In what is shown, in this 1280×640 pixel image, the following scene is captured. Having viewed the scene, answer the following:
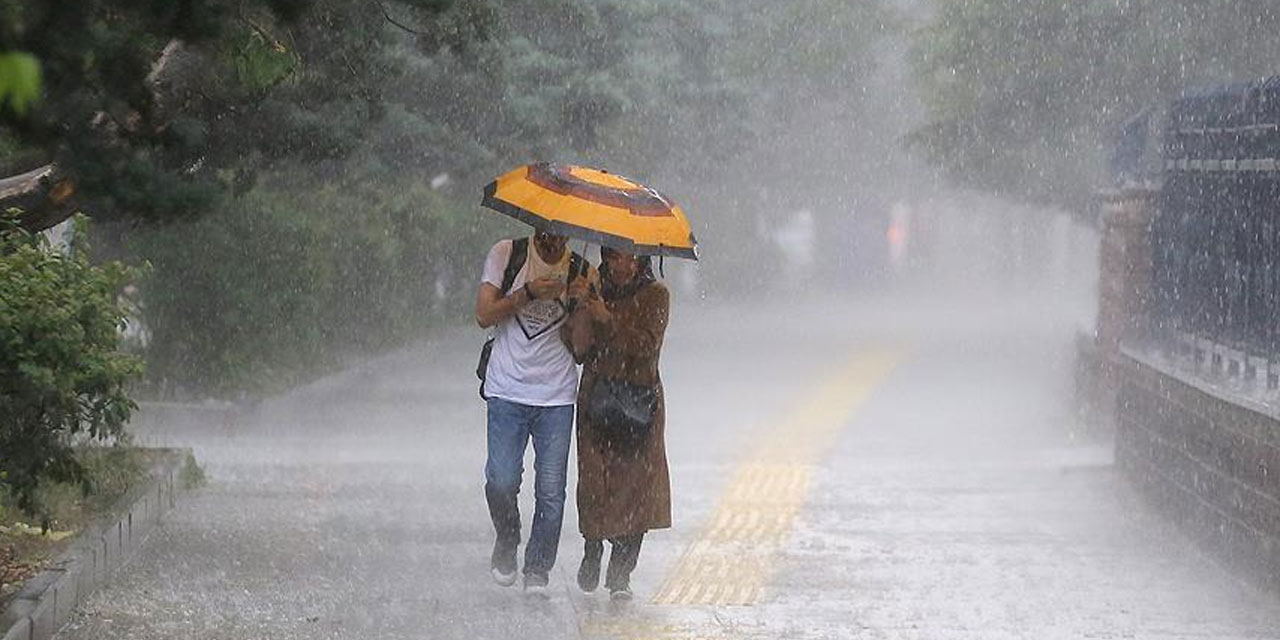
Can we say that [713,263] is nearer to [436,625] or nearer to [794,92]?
[794,92]

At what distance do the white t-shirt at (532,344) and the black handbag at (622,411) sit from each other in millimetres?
181

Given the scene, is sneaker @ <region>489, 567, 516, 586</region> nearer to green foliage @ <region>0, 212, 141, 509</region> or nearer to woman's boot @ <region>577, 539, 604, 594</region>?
woman's boot @ <region>577, 539, 604, 594</region>

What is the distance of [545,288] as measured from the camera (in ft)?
30.6

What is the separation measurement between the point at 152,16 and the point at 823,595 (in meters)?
4.58

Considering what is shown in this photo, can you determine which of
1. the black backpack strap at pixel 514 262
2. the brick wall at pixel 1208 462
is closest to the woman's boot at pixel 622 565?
the black backpack strap at pixel 514 262

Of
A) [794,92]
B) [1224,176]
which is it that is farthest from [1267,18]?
[794,92]

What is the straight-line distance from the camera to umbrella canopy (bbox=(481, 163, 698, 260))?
9.14 metres

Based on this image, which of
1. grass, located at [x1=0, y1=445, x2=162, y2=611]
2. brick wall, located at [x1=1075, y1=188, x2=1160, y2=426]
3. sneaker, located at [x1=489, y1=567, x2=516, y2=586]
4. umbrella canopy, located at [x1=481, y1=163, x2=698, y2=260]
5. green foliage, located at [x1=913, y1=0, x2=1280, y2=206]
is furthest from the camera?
green foliage, located at [x1=913, y1=0, x2=1280, y2=206]

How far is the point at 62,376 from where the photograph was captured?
8.76m

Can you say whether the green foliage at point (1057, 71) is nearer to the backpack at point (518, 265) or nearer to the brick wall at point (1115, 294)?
the brick wall at point (1115, 294)

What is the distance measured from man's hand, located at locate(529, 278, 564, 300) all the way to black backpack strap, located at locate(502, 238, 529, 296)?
0.19m

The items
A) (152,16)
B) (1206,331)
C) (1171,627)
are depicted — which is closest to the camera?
(152,16)

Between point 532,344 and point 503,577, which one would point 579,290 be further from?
point 503,577

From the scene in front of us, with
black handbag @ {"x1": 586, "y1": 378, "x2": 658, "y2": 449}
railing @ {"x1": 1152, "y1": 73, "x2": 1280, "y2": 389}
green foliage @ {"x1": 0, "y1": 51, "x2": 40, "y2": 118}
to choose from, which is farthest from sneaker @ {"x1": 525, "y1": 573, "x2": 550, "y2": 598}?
green foliage @ {"x1": 0, "y1": 51, "x2": 40, "y2": 118}
